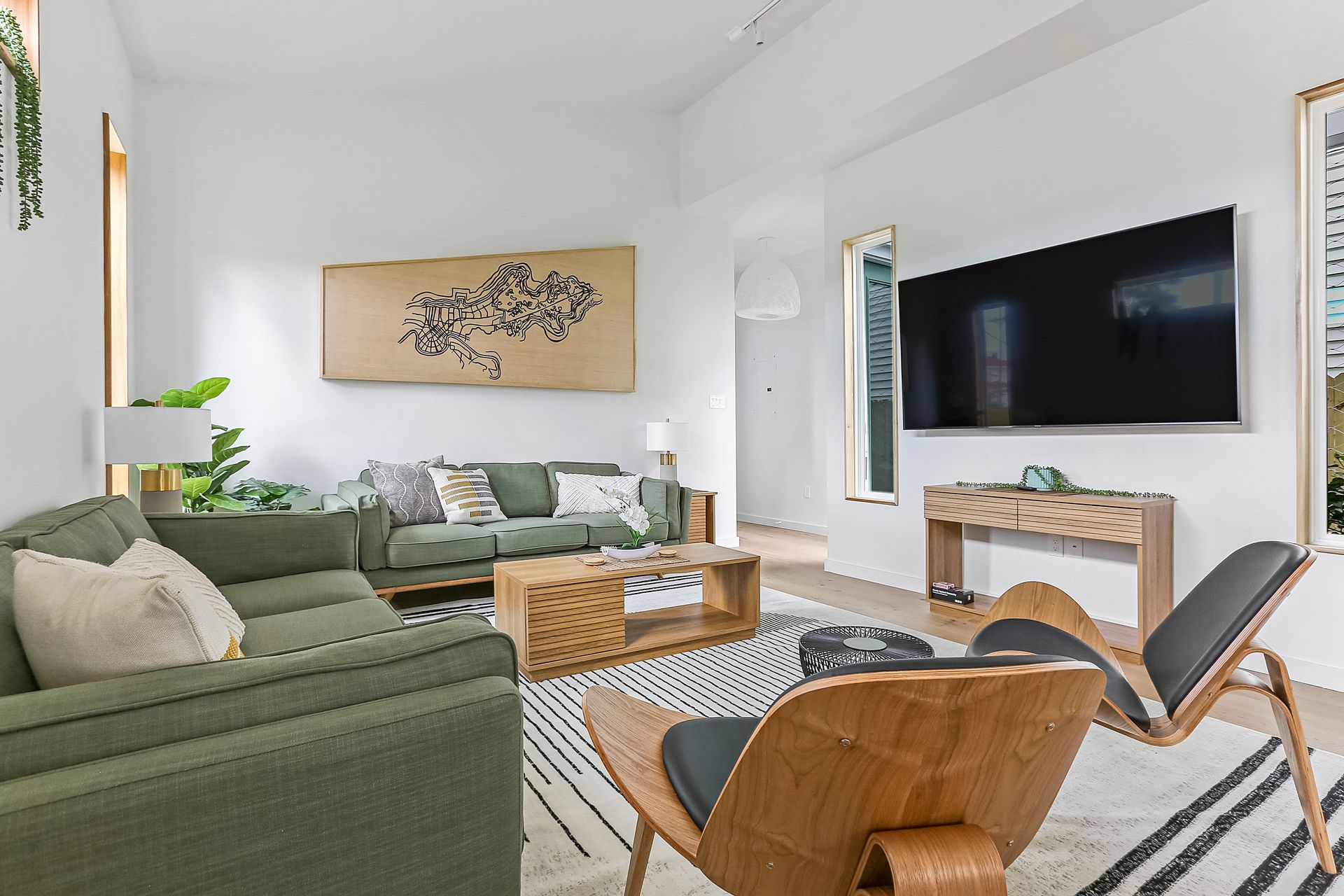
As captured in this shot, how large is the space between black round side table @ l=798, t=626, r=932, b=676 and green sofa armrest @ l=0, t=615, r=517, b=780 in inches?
53.1

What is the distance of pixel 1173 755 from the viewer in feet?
6.87

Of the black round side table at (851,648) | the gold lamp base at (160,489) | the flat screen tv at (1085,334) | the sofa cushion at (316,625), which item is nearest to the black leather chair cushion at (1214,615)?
the black round side table at (851,648)

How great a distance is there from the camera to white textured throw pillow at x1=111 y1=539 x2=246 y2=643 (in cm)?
161

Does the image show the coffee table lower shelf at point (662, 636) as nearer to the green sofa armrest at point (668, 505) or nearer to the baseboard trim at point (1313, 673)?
the green sofa armrest at point (668, 505)

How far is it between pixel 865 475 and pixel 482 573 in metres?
2.61

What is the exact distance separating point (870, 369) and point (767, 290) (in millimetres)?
937

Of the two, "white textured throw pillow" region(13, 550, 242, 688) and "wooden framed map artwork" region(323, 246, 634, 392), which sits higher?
"wooden framed map artwork" region(323, 246, 634, 392)

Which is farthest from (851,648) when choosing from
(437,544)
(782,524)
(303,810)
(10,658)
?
(782,524)

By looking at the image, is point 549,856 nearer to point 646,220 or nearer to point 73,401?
point 73,401

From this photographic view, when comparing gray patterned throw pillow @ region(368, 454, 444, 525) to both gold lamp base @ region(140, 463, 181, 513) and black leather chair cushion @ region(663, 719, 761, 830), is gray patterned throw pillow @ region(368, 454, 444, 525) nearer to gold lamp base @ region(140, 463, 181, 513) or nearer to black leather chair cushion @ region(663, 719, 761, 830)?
gold lamp base @ region(140, 463, 181, 513)

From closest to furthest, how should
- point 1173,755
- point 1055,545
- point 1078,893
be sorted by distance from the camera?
point 1078,893
point 1173,755
point 1055,545

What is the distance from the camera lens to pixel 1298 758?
5.15 feet

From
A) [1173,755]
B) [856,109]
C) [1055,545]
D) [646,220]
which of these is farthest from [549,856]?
[646,220]

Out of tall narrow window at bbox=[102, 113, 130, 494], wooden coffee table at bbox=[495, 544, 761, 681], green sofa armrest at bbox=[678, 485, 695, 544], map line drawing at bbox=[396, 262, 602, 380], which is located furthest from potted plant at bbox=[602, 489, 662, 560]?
tall narrow window at bbox=[102, 113, 130, 494]
